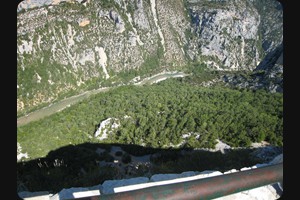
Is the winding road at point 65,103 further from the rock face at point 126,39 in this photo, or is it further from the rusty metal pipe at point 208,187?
the rusty metal pipe at point 208,187

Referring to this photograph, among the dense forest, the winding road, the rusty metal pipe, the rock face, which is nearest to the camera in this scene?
the rusty metal pipe

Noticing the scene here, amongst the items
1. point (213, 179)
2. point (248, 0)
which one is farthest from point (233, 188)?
point (248, 0)

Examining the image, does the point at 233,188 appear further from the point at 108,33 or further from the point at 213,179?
the point at 108,33

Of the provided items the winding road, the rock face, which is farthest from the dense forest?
the rock face

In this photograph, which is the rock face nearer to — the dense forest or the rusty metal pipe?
the dense forest

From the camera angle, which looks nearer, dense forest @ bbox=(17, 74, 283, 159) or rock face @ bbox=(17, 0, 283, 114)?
dense forest @ bbox=(17, 74, 283, 159)

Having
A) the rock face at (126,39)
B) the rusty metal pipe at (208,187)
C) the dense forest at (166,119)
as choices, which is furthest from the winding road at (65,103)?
the rusty metal pipe at (208,187)
